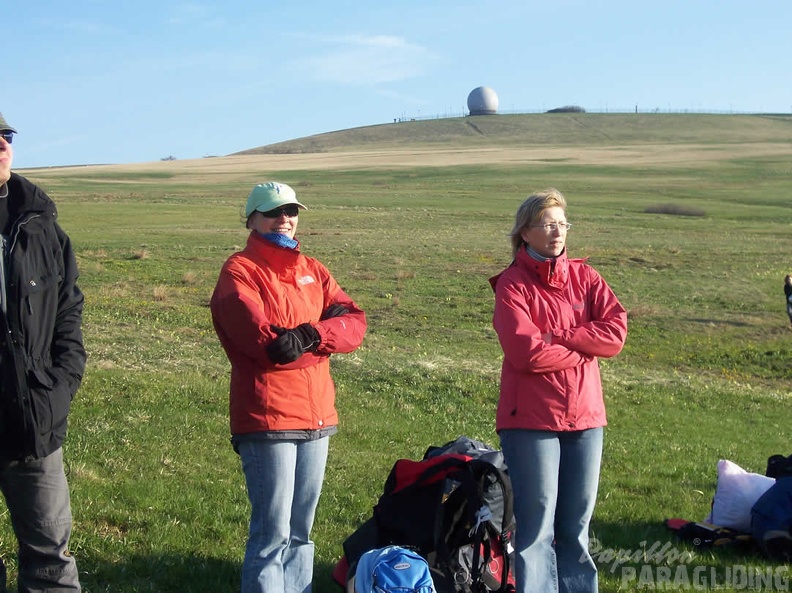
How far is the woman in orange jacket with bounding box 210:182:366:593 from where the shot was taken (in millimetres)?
4438

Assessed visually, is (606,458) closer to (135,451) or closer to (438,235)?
(135,451)

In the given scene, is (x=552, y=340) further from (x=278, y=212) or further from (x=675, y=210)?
(x=675, y=210)

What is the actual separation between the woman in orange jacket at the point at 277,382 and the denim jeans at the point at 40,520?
2.80ft

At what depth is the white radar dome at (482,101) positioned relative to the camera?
166 m

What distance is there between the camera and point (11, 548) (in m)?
5.24

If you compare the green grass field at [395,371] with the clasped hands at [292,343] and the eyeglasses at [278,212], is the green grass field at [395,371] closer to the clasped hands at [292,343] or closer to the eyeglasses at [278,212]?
the clasped hands at [292,343]

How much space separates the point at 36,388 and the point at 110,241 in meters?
28.4

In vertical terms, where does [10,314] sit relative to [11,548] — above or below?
above

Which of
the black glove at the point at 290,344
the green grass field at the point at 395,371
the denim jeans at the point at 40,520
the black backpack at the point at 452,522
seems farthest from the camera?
the green grass field at the point at 395,371

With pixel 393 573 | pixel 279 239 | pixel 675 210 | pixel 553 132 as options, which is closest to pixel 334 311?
pixel 279 239

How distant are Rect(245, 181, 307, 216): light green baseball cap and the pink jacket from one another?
3.94 ft

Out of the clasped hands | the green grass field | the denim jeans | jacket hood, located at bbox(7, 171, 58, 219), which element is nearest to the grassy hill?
the green grass field

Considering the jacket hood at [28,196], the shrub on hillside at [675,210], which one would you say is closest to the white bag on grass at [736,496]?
the jacket hood at [28,196]

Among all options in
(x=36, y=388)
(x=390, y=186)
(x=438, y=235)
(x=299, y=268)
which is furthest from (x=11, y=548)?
(x=390, y=186)
